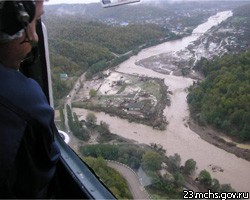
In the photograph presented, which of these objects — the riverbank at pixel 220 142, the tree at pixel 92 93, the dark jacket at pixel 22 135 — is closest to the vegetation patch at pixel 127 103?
the tree at pixel 92 93

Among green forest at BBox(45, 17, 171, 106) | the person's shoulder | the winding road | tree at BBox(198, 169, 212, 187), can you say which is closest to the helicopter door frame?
the winding road

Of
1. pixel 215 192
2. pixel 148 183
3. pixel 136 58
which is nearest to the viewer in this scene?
pixel 215 192

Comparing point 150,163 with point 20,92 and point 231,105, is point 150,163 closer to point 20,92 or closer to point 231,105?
point 231,105

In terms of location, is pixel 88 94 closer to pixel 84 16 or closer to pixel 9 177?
pixel 84 16

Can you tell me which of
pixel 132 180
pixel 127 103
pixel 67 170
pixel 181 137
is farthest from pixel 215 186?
pixel 181 137

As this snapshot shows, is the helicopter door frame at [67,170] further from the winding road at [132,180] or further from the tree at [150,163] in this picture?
the tree at [150,163]

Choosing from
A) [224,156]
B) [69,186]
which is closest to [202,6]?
[224,156]
